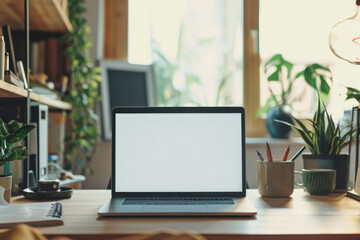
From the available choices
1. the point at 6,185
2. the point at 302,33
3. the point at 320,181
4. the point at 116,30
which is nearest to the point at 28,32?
the point at 6,185

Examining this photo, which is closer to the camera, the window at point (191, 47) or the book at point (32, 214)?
the book at point (32, 214)

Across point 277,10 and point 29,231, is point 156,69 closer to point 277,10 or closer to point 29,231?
point 277,10

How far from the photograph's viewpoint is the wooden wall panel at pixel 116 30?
3332 millimetres

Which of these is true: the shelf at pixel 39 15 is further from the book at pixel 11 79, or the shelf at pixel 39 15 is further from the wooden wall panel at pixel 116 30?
the wooden wall panel at pixel 116 30

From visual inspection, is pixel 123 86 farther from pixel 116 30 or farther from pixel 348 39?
pixel 348 39

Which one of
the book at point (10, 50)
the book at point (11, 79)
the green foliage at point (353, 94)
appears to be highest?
the book at point (10, 50)

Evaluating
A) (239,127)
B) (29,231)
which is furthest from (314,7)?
(29,231)

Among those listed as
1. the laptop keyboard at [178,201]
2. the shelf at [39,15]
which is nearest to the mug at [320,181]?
the laptop keyboard at [178,201]

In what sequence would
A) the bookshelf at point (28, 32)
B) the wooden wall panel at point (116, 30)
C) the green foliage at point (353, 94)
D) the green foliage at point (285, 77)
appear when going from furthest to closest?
the wooden wall panel at point (116, 30) < the green foliage at point (285, 77) < the bookshelf at point (28, 32) < the green foliage at point (353, 94)

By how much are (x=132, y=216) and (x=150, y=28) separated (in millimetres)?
2443

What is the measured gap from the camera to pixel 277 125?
10.3ft

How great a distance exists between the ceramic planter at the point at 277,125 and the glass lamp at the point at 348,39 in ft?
4.84

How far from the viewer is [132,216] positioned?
1101 millimetres

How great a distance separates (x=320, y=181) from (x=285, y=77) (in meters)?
1.90
